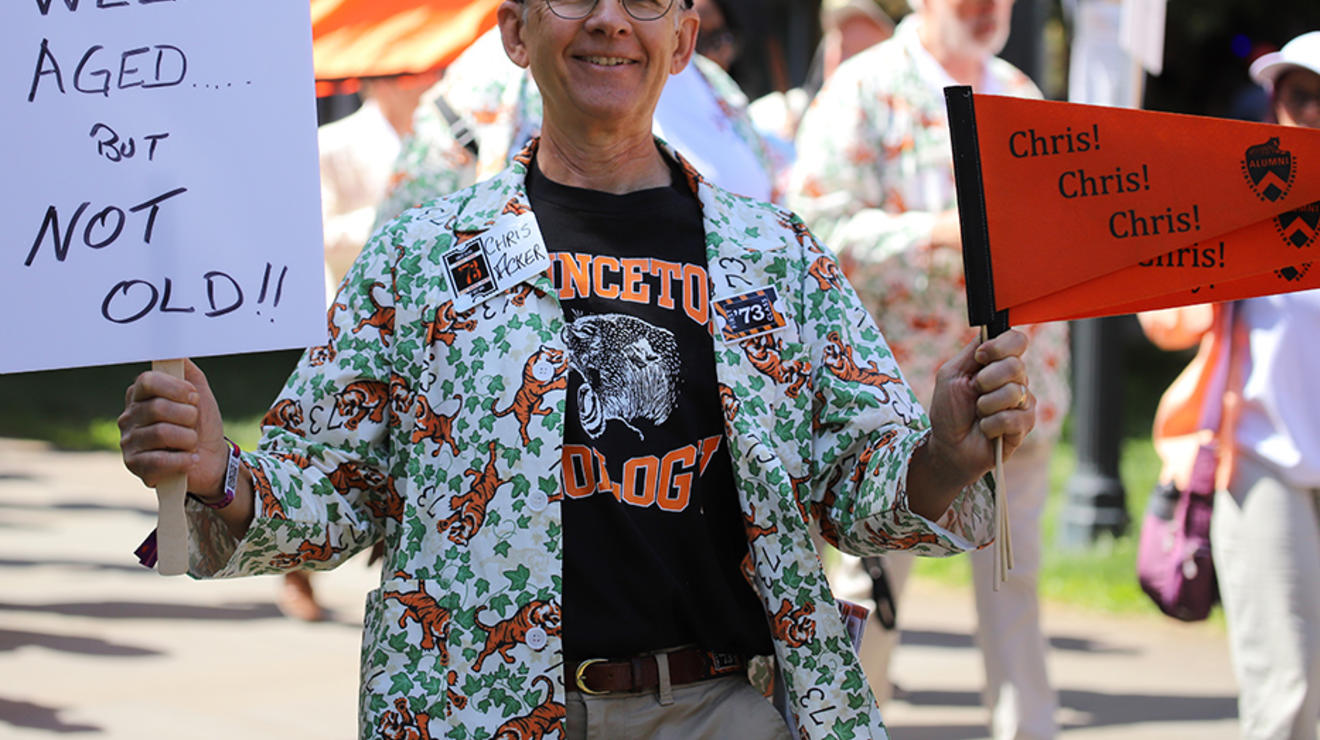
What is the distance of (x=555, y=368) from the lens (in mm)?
2539

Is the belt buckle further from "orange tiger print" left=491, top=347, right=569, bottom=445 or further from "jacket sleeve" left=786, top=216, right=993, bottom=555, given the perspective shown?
"jacket sleeve" left=786, top=216, right=993, bottom=555

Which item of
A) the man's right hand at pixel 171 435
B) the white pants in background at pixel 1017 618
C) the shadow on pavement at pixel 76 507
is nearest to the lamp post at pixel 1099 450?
the white pants in background at pixel 1017 618

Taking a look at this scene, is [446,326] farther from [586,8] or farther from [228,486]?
[586,8]

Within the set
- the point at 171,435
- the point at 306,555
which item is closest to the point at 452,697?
the point at 306,555

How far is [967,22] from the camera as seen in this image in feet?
17.2

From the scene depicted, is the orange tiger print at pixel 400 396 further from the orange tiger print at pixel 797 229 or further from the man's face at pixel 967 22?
the man's face at pixel 967 22

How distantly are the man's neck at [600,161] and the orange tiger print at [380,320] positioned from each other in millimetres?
371

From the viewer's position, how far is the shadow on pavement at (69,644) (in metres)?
6.70

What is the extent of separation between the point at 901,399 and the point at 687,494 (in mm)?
405

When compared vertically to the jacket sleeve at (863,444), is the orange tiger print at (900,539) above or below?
below

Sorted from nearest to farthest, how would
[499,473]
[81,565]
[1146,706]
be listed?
[499,473] → [1146,706] → [81,565]

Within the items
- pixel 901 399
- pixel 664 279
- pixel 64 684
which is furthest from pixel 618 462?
pixel 64 684

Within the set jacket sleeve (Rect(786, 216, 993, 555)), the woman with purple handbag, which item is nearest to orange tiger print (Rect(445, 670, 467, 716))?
jacket sleeve (Rect(786, 216, 993, 555))

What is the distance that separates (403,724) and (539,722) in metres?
0.21
